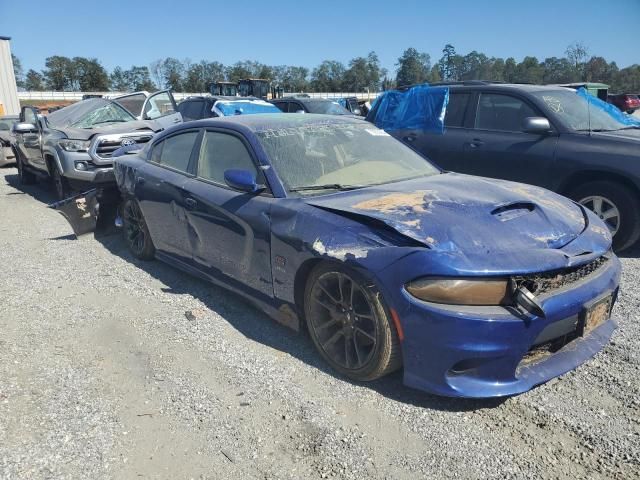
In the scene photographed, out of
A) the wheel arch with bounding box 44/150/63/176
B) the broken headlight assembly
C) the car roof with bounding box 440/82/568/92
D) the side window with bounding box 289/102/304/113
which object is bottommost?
the wheel arch with bounding box 44/150/63/176

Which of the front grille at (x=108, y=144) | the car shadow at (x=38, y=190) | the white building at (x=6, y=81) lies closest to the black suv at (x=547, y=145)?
the front grille at (x=108, y=144)

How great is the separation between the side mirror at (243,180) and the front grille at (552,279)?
1.78 meters

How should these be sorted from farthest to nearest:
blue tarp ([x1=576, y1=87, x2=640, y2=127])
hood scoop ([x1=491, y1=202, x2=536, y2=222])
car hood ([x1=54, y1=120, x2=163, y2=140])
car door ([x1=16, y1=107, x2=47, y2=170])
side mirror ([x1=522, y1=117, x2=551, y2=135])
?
car door ([x1=16, y1=107, x2=47, y2=170]), car hood ([x1=54, y1=120, x2=163, y2=140]), blue tarp ([x1=576, y1=87, x2=640, y2=127]), side mirror ([x1=522, y1=117, x2=551, y2=135]), hood scoop ([x1=491, y1=202, x2=536, y2=222])

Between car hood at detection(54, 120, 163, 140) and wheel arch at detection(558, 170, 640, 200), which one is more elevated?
car hood at detection(54, 120, 163, 140)

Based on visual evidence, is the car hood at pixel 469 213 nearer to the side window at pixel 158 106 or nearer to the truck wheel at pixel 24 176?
the side window at pixel 158 106

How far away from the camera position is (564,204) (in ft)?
10.9

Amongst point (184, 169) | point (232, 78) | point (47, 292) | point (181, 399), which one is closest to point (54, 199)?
point (47, 292)

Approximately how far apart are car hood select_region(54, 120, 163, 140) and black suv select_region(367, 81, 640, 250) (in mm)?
4538

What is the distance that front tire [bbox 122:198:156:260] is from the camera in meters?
5.09

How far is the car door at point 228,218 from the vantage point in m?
3.39

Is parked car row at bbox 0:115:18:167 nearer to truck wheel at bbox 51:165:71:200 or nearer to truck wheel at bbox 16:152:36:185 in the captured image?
truck wheel at bbox 16:152:36:185

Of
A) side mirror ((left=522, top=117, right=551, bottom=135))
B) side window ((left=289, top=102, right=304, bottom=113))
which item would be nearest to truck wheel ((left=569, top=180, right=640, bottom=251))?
side mirror ((left=522, top=117, right=551, bottom=135))

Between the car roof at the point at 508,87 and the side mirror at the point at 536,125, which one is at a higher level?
the car roof at the point at 508,87

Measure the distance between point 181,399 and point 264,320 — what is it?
3.58 feet
